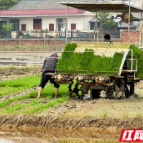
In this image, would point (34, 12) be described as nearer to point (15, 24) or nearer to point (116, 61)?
point (15, 24)

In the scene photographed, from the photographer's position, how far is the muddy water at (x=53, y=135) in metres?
13.6

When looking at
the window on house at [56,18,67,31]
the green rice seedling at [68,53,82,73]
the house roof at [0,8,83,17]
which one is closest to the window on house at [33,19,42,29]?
the house roof at [0,8,83,17]

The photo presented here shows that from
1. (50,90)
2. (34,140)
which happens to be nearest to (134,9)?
(50,90)

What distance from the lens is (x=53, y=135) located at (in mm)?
14055

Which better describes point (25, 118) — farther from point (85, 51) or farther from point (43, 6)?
point (43, 6)

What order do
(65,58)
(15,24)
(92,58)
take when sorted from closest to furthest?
(92,58) < (65,58) < (15,24)

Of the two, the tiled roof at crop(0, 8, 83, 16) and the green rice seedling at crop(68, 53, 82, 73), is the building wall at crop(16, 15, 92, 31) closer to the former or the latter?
the tiled roof at crop(0, 8, 83, 16)

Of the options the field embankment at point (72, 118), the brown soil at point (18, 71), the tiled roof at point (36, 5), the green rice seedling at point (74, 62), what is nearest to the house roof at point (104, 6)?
the green rice seedling at point (74, 62)

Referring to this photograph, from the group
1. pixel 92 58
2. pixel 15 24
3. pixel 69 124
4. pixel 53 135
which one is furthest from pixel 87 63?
pixel 15 24

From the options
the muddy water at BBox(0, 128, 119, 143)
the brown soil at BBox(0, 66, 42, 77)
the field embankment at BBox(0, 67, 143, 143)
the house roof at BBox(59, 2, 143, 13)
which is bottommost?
the brown soil at BBox(0, 66, 42, 77)

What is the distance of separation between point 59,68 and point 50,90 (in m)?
2.77

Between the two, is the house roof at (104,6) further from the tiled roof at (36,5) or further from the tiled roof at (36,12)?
the tiled roof at (36,5)

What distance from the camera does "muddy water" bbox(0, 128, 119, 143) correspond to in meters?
13.6

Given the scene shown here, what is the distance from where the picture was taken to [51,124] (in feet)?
48.0
